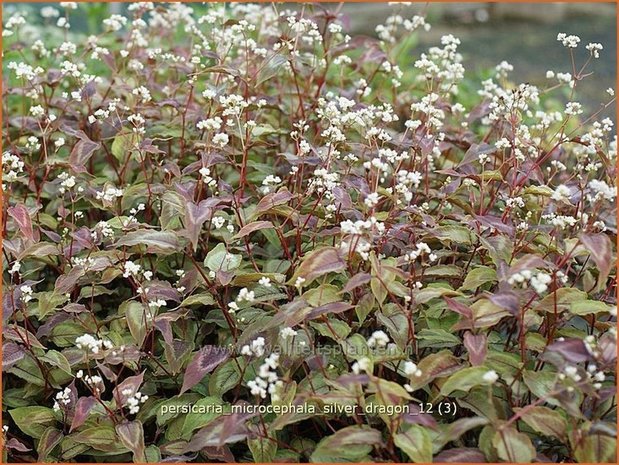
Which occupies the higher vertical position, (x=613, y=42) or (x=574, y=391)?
(x=574, y=391)

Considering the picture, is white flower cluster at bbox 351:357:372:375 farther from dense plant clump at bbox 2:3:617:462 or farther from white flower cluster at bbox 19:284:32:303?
white flower cluster at bbox 19:284:32:303

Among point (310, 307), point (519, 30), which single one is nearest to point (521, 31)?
point (519, 30)

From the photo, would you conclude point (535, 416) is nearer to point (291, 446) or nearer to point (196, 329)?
point (291, 446)

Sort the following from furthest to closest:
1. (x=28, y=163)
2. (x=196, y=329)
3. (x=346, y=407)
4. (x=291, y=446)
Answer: (x=28, y=163)
(x=196, y=329)
(x=291, y=446)
(x=346, y=407)

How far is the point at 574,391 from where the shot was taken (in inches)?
63.7

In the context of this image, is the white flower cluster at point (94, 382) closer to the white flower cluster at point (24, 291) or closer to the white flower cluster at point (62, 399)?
the white flower cluster at point (62, 399)

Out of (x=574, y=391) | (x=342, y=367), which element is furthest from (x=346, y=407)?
(x=574, y=391)

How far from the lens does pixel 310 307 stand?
173 cm

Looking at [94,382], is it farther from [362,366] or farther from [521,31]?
[521,31]

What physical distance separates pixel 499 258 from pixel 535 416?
16.5 inches

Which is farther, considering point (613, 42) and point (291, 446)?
point (613, 42)

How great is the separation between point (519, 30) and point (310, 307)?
6.88 m

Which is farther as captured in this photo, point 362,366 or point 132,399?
Result: point 132,399

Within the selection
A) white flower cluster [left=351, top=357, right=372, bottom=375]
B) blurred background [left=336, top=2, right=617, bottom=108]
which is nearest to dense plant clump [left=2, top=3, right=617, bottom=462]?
white flower cluster [left=351, top=357, right=372, bottom=375]
